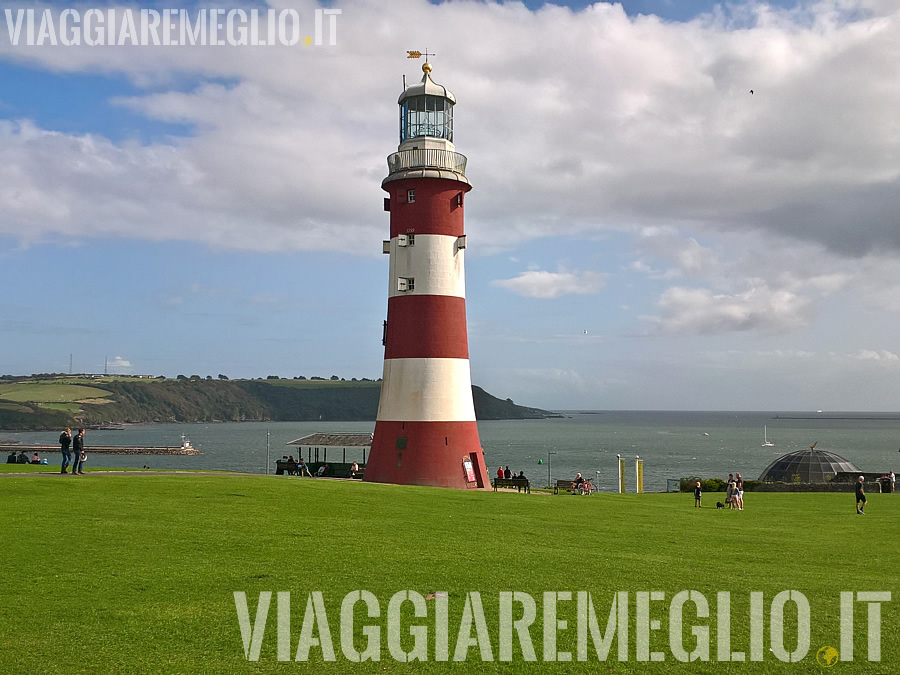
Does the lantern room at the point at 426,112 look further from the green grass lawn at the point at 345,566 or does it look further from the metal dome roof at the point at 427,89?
the green grass lawn at the point at 345,566

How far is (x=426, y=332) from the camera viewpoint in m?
30.0

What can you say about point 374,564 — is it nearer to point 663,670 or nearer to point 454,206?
point 663,670

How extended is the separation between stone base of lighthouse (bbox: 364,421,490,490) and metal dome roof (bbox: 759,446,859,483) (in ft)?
74.7

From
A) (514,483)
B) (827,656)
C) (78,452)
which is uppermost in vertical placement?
(78,452)

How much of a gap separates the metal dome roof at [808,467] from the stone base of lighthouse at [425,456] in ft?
74.7

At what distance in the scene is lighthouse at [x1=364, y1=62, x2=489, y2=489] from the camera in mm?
29859

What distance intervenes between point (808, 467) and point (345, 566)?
129 ft

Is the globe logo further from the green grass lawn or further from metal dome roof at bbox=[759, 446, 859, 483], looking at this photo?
metal dome roof at bbox=[759, 446, 859, 483]

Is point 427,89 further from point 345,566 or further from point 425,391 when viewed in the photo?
point 345,566

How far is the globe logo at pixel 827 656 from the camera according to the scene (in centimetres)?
812

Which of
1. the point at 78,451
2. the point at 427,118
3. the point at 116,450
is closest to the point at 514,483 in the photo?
the point at 427,118

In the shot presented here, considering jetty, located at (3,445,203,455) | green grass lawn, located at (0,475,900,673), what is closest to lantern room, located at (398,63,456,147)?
green grass lawn, located at (0,475,900,673)

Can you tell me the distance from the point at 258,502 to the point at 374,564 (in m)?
7.12

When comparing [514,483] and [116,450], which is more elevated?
[514,483]
